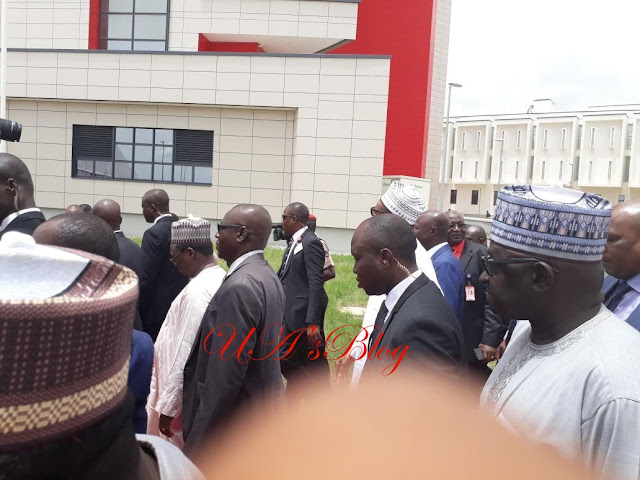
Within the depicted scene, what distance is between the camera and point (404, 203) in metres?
5.99

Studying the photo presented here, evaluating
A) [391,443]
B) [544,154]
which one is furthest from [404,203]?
[544,154]

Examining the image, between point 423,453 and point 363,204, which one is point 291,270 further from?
point 363,204

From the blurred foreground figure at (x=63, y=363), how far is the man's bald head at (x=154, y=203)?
627 cm

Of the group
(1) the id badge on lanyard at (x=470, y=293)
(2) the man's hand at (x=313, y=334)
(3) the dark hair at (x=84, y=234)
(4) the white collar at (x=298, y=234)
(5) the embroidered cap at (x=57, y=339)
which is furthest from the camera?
(4) the white collar at (x=298, y=234)

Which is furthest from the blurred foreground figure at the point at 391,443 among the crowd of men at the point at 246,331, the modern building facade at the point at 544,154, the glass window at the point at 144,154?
the modern building facade at the point at 544,154

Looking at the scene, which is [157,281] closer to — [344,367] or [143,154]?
[344,367]

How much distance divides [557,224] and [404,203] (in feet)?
13.0

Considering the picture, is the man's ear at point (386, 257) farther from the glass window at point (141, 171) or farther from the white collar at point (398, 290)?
the glass window at point (141, 171)

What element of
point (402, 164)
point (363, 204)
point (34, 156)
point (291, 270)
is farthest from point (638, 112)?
point (291, 270)

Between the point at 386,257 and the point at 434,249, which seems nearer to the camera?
the point at 386,257

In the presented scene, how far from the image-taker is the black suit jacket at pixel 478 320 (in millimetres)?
6395

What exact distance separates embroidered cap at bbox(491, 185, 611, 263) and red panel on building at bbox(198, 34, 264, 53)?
67.0 feet

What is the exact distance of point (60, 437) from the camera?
34.2 inches

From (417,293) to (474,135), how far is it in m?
70.6
